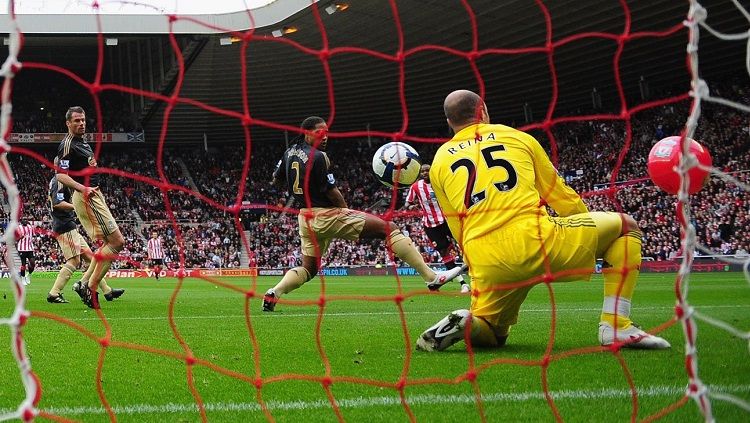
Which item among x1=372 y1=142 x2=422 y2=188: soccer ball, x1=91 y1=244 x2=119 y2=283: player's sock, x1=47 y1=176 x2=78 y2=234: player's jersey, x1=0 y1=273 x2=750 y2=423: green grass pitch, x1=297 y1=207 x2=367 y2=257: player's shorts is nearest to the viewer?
x1=0 y1=273 x2=750 y2=423: green grass pitch

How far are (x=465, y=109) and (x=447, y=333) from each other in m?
1.31

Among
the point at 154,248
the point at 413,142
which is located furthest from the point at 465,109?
the point at 413,142

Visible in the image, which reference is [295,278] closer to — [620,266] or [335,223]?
[335,223]

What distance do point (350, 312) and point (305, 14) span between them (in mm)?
19134

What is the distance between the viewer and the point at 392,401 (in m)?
3.45

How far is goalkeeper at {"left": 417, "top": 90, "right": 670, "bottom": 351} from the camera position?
4434mm

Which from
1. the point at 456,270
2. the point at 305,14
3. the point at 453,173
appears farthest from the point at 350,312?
the point at 305,14

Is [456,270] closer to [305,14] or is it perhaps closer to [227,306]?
[227,306]

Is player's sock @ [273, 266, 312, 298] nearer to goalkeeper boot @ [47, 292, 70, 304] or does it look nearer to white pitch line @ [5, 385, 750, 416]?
goalkeeper boot @ [47, 292, 70, 304]

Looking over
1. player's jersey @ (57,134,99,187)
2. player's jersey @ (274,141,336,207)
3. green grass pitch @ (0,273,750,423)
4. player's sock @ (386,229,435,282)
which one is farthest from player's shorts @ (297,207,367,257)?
player's jersey @ (57,134,99,187)

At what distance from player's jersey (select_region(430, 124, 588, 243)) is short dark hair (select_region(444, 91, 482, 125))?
85 millimetres

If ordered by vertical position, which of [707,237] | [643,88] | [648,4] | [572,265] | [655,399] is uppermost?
[648,4]

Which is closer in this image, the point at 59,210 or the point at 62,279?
the point at 59,210

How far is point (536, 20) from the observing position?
25.2 metres
